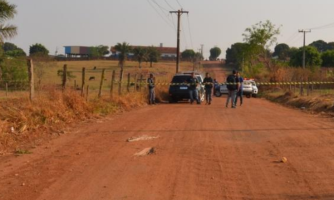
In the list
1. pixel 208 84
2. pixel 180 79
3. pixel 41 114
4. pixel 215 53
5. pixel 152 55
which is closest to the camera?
pixel 41 114

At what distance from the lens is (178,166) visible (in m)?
7.45

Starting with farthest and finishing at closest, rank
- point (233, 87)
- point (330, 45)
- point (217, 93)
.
Answer: point (330, 45) → point (217, 93) → point (233, 87)

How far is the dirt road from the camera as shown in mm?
6012

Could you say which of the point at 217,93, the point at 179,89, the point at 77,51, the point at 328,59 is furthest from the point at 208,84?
Answer: the point at 77,51

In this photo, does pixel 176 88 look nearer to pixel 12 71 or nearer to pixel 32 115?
pixel 32 115

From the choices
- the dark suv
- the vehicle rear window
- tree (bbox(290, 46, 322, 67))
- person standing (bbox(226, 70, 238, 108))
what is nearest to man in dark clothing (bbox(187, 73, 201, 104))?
the dark suv

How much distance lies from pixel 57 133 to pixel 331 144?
6.17 m

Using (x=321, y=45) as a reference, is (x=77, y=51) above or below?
below

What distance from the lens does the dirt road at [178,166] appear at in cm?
601

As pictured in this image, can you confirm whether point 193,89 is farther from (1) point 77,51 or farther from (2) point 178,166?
(1) point 77,51

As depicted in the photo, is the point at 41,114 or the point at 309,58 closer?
the point at 41,114

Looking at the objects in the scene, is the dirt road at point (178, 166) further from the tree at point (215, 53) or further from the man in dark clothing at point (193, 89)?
the tree at point (215, 53)

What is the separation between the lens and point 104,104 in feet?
55.5

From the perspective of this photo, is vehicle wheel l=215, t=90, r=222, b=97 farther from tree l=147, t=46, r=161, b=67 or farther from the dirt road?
tree l=147, t=46, r=161, b=67
